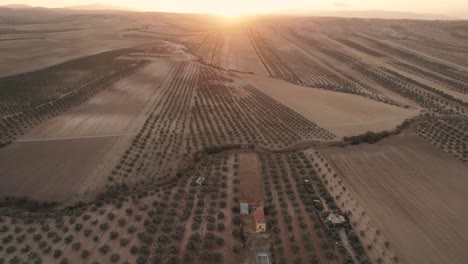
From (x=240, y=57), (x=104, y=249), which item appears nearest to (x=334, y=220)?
(x=104, y=249)

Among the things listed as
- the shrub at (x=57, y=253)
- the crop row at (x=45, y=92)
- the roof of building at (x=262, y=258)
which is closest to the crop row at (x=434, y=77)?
the roof of building at (x=262, y=258)

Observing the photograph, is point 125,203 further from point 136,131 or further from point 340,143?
point 340,143

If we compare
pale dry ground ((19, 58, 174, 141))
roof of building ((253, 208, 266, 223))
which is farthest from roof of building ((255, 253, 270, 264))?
pale dry ground ((19, 58, 174, 141))

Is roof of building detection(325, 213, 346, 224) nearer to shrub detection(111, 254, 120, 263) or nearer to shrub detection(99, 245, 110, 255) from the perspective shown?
shrub detection(111, 254, 120, 263)

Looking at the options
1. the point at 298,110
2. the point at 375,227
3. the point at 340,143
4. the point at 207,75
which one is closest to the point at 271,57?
the point at 207,75

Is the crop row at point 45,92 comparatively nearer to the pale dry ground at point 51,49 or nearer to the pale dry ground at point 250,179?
the pale dry ground at point 51,49

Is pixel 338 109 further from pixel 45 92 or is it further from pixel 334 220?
pixel 45 92
